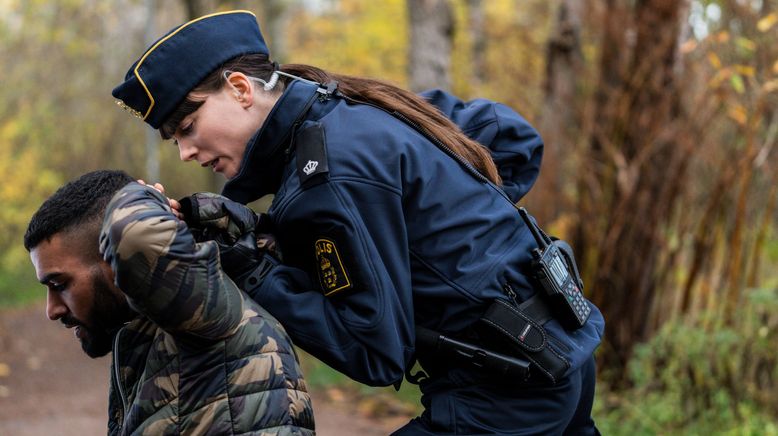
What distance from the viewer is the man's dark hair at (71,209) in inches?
94.0

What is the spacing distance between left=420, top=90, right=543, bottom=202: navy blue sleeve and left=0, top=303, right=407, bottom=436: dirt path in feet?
14.3

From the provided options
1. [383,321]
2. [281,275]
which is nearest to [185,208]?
[281,275]

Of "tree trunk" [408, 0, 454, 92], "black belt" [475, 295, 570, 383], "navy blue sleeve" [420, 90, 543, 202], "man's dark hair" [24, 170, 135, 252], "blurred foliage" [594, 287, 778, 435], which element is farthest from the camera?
"tree trunk" [408, 0, 454, 92]

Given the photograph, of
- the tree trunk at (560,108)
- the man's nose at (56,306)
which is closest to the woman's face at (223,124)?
the man's nose at (56,306)

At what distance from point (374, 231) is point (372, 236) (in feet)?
0.05

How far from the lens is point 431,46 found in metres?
8.81

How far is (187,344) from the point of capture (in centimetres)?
227

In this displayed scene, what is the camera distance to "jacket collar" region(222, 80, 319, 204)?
8.59ft

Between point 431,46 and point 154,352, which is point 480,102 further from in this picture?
point 431,46

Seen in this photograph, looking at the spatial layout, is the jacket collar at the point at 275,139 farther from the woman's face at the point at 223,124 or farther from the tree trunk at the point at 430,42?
the tree trunk at the point at 430,42

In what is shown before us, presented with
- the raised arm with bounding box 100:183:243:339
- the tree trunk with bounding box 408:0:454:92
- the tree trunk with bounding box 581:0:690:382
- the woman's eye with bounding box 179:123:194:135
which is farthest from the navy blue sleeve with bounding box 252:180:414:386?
the tree trunk with bounding box 408:0:454:92

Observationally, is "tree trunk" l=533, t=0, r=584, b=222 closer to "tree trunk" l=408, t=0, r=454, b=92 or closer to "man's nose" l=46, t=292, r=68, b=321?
"tree trunk" l=408, t=0, r=454, b=92

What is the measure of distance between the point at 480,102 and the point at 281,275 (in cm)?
113

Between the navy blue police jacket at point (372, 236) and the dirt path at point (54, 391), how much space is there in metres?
4.68
